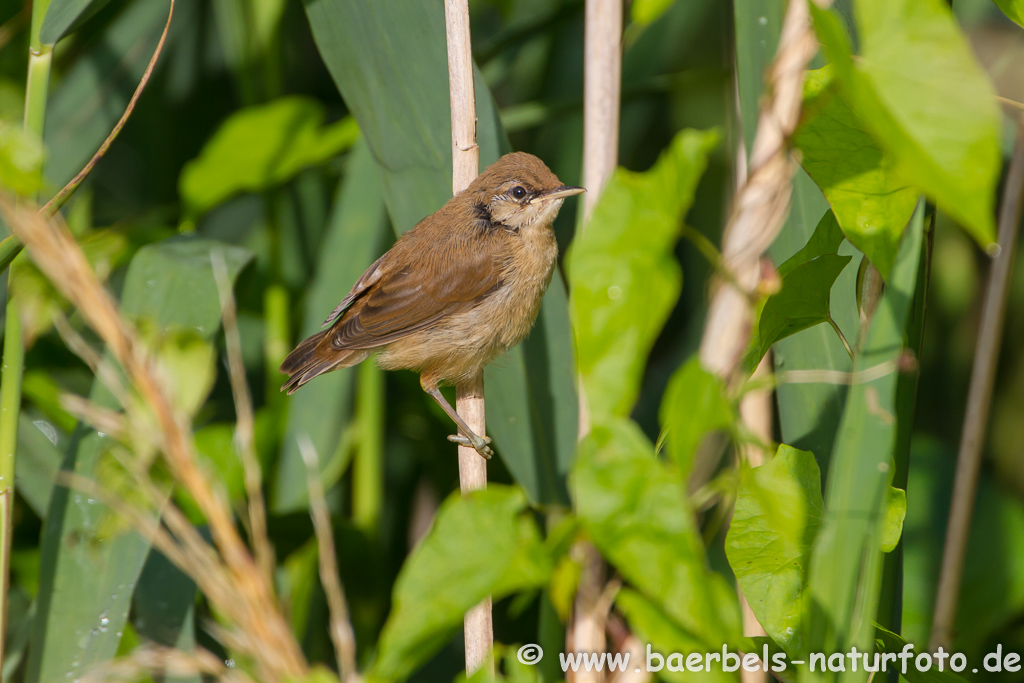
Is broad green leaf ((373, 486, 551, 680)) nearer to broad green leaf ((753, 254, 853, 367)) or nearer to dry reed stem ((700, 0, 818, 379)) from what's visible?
dry reed stem ((700, 0, 818, 379))

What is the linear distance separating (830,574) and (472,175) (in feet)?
3.81

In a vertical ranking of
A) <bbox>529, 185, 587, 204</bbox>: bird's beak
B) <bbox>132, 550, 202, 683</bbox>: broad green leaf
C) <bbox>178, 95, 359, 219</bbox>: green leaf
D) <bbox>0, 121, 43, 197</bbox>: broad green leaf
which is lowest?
<bbox>132, 550, 202, 683</bbox>: broad green leaf

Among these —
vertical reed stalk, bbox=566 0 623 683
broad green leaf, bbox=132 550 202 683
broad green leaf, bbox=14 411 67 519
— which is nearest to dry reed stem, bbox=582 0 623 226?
vertical reed stalk, bbox=566 0 623 683

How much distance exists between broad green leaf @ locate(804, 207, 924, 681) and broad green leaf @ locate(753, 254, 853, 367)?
10 centimetres

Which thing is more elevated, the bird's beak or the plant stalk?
the bird's beak

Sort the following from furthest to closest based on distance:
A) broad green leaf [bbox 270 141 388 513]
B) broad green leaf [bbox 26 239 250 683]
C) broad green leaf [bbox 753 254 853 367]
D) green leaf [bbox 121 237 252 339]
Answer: broad green leaf [bbox 270 141 388 513]
green leaf [bbox 121 237 252 339]
broad green leaf [bbox 26 239 250 683]
broad green leaf [bbox 753 254 853 367]

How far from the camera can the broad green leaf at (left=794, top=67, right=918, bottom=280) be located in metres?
0.91

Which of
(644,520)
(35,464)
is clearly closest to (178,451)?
(644,520)

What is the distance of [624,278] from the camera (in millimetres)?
692

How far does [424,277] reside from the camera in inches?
87.2

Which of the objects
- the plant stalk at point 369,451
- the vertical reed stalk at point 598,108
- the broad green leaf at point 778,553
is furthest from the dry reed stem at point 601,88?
the plant stalk at point 369,451

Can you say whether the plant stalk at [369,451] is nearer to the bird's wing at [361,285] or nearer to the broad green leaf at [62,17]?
the bird's wing at [361,285]

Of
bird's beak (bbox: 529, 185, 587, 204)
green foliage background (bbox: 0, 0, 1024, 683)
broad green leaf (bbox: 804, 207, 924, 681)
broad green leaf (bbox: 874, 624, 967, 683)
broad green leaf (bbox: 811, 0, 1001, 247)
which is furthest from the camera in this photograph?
bird's beak (bbox: 529, 185, 587, 204)

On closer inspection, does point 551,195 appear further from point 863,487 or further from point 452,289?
point 863,487
